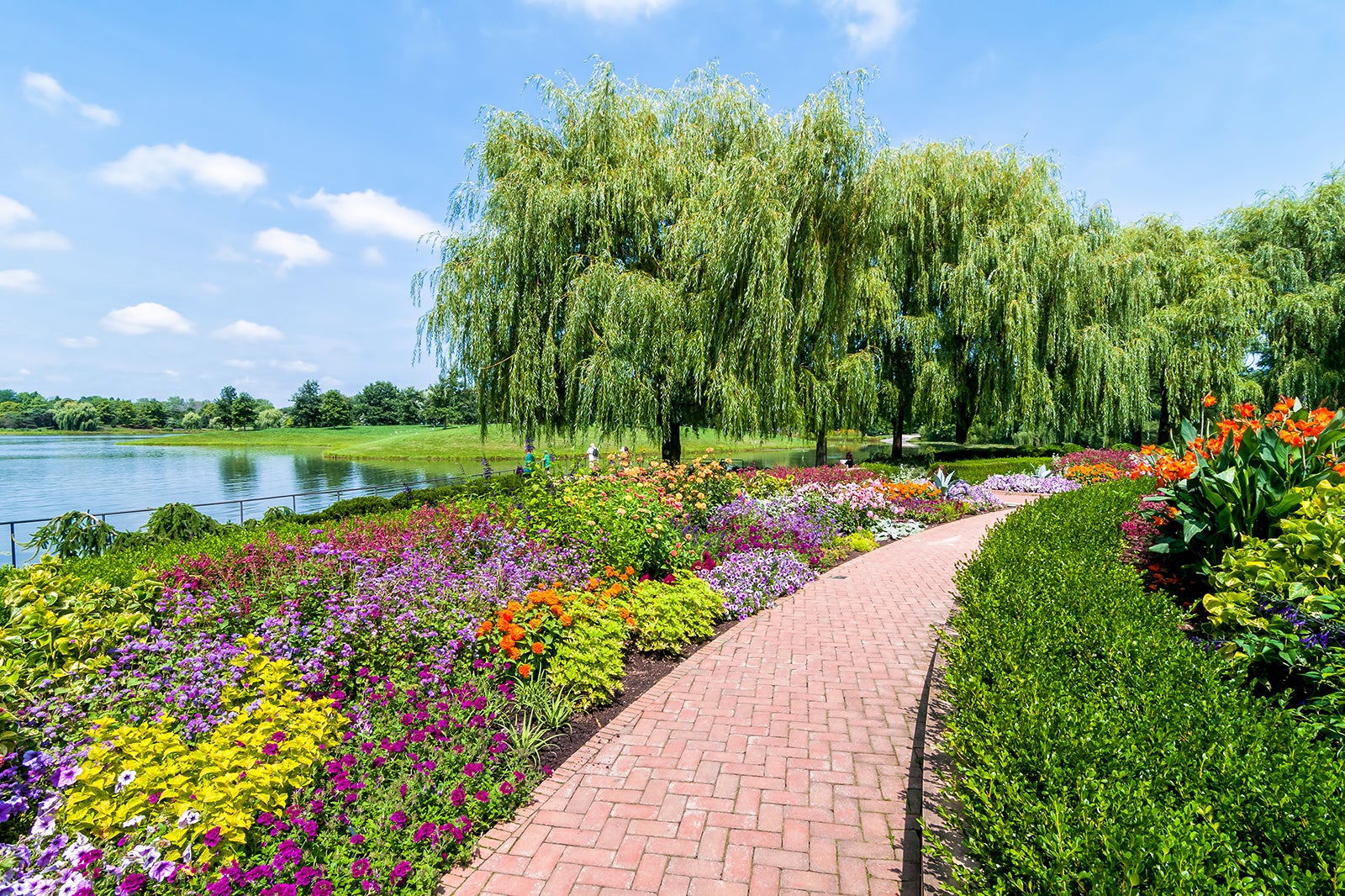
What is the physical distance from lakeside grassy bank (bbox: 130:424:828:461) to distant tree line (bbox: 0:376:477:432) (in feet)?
11.5

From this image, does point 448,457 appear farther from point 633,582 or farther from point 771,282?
point 633,582

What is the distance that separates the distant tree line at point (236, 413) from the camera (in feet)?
237

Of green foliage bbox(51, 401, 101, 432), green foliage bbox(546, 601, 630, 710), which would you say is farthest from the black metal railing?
green foliage bbox(51, 401, 101, 432)

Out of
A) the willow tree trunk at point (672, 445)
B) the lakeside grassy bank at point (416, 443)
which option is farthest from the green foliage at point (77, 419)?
the willow tree trunk at point (672, 445)

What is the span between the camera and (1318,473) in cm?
400

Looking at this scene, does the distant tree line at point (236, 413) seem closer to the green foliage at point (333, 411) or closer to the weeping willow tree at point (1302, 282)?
the green foliage at point (333, 411)

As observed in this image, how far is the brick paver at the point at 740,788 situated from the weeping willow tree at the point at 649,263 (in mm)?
7388

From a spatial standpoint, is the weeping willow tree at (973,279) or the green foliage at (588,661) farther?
the weeping willow tree at (973,279)

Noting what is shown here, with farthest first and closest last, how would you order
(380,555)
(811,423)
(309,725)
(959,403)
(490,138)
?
(959,403) → (811,423) → (490,138) → (380,555) → (309,725)

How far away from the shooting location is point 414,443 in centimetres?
4834

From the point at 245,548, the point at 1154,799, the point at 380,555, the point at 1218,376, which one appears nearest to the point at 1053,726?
the point at 1154,799

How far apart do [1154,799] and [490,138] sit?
45.7 feet

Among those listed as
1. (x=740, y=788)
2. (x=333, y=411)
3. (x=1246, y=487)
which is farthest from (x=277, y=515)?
(x=333, y=411)

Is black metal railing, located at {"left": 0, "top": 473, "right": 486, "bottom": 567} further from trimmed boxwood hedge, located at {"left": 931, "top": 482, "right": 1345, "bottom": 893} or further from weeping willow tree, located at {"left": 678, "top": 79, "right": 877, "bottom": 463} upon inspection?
trimmed boxwood hedge, located at {"left": 931, "top": 482, "right": 1345, "bottom": 893}
